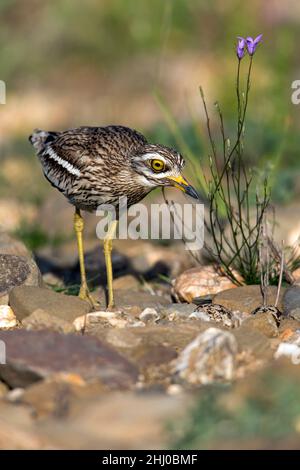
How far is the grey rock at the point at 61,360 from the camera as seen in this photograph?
4211 mm

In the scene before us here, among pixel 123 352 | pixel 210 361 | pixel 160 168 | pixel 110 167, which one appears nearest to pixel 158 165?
pixel 160 168

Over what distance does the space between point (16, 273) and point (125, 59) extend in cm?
889

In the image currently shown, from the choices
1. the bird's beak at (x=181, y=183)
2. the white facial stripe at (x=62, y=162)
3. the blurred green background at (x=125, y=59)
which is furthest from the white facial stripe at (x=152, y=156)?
the blurred green background at (x=125, y=59)

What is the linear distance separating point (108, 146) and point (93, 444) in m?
2.76

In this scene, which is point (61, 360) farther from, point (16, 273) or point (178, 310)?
point (16, 273)

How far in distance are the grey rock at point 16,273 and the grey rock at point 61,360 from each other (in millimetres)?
1141

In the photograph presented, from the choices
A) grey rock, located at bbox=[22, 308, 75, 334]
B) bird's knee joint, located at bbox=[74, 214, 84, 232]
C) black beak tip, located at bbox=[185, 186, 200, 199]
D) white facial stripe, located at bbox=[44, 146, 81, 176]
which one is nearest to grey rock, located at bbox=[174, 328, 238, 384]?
grey rock, located at bbox=[22, 308, 75, 334]

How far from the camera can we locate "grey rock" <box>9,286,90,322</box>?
5.16m

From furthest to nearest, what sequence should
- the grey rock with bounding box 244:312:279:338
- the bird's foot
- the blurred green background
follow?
the blurred green background → the bird's foot → the grey rock with bounding box 244:312:279:338

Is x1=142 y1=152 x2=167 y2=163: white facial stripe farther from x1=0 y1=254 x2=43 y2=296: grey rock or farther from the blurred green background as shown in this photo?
the blurred green background

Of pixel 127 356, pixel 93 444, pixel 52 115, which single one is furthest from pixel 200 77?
pixel 93 444

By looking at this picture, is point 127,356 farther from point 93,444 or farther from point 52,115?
point 52,115

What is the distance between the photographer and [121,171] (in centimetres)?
592

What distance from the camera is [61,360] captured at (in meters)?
4.28
